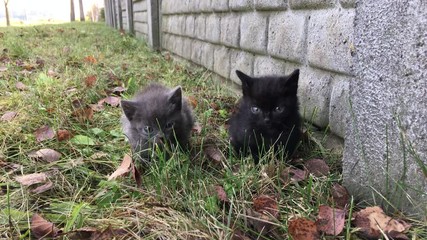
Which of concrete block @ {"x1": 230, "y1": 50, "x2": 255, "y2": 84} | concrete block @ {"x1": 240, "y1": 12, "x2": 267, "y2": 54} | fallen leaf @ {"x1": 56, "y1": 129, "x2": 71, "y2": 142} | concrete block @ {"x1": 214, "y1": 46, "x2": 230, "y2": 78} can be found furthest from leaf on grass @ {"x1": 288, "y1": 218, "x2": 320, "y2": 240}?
concrete block @ {"x1": 214, "y1": 46, "x2": 230, "y2": 78}

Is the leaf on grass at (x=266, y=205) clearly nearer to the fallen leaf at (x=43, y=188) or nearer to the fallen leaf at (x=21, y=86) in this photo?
the fallen leaf at (x=43, y=188)

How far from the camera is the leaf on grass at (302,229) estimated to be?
161 centimetres

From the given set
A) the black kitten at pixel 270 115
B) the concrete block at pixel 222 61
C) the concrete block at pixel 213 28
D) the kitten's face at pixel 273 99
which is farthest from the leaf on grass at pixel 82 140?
the concrete block at pixel 213 28

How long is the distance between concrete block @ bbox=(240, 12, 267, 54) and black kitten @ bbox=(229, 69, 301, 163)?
1087 millimetres

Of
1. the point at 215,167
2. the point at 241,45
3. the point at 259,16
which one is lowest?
the point at 215,167

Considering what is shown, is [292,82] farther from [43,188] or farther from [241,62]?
[241,62]

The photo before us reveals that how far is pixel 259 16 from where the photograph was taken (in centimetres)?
361

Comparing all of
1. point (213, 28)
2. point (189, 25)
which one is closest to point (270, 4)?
point (213, 28)

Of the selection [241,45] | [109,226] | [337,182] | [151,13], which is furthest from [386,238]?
[151,13]

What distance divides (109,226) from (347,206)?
1.15 metres

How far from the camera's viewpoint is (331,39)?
251 cm

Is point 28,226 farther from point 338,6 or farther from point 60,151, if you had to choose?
point 338,6

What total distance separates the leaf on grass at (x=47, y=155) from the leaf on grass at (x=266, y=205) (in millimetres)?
1461

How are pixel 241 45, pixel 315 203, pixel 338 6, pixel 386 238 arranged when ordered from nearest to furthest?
pixel 386 238 < pixel 315 203 < pixel 338 6 < pixel 241 45
